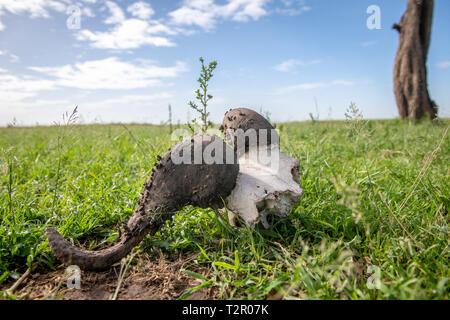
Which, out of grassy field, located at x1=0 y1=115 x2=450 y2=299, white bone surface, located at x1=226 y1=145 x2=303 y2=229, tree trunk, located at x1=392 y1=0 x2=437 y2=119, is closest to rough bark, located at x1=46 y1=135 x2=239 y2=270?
white bone surface, located at x1=226 y1=145 x2=303 y2=229

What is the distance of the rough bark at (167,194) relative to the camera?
1914mm

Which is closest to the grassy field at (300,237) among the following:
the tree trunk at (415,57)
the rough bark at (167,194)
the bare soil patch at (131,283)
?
the bare soil patch at (131,283)

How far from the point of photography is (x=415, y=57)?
10.6 metres

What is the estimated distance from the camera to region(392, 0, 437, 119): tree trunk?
1062 cm

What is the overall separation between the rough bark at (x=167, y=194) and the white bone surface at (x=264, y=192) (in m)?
0.11

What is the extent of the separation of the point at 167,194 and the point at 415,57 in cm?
1223

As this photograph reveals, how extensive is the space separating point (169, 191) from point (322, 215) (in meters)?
1.36

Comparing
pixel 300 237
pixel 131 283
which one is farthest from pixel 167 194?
pixel 300 237

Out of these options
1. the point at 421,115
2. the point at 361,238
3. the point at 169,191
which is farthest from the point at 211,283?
the point at 421,115

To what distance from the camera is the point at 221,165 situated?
1.96 metres

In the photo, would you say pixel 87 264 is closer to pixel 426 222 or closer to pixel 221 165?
pixel 221 165

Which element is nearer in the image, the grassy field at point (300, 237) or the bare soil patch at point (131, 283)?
the grassy field at point (300, 237)

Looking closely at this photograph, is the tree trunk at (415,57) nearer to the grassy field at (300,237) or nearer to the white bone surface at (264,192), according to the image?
the grassy field at (300,237)

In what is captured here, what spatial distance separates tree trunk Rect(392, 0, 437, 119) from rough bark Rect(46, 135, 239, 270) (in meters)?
11.1
